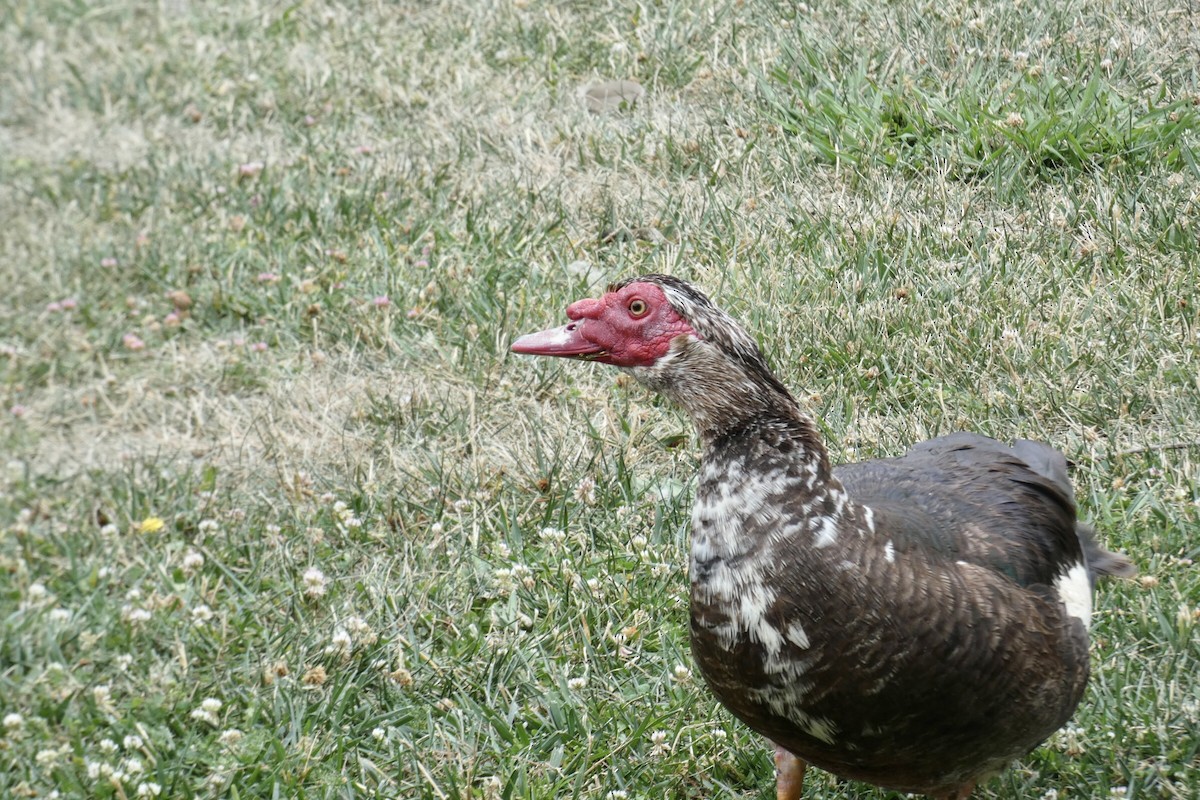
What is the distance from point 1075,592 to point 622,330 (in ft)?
4.12

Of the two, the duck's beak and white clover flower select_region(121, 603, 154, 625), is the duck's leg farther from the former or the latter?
white clover flower select_region(121, 603, 154, 625)

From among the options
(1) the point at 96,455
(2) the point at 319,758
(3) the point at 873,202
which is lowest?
(1) the point at 96,455

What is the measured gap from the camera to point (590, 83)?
622cm

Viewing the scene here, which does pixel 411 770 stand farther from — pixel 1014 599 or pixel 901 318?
pixel 901 318

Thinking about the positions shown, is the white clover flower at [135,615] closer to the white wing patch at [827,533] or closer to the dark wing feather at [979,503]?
the dark wing feather at [979,503]

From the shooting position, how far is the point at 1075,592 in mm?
3234

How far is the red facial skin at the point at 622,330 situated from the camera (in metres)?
3.04

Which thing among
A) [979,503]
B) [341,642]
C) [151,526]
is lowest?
[151,526]

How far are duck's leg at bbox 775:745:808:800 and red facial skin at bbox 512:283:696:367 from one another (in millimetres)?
1024

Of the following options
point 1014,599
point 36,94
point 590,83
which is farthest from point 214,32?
point 1014,599

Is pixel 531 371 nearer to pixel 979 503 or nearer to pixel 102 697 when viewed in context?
pixel 102 697

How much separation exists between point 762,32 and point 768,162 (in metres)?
0.86

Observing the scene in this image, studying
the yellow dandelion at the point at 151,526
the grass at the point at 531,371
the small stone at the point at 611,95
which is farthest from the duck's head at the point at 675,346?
the small stone at the point at 611,95

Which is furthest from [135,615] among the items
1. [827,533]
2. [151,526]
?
[827,533]
